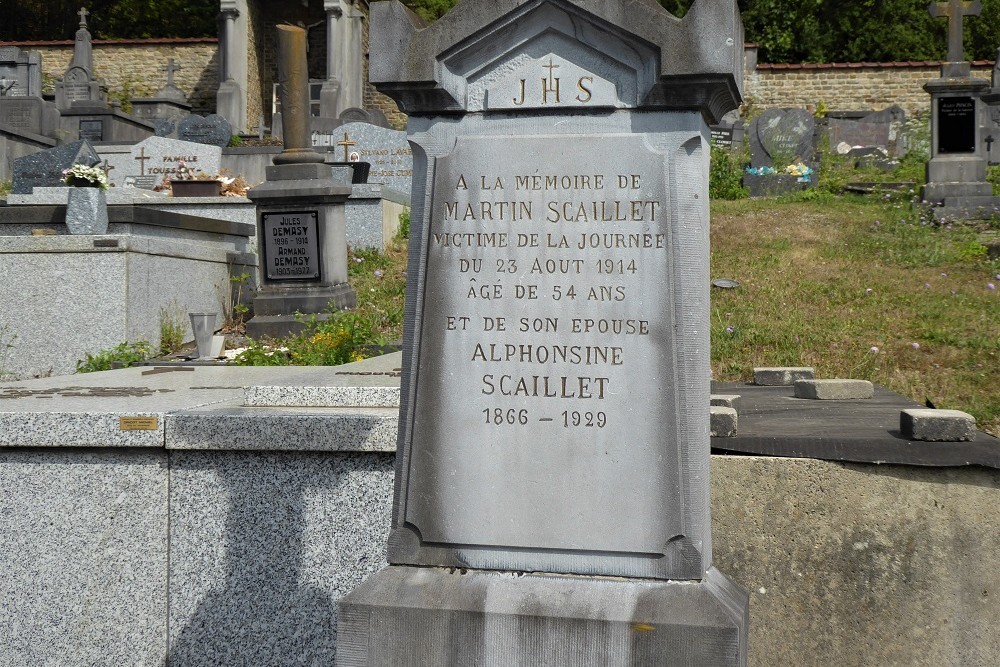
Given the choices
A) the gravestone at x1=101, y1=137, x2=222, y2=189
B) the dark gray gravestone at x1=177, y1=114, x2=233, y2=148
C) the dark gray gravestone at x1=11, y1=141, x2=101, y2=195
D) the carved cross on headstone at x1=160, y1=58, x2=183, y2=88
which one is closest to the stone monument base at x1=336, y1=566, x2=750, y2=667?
the dark gray gravestone at x1=11, y1=141, x2=101, y2=195

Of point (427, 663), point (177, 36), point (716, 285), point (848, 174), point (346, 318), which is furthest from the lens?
point (177, 36)

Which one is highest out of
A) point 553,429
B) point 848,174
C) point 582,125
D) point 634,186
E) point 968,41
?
point 968,41

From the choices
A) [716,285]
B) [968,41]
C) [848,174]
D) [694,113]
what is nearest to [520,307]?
[694,113]

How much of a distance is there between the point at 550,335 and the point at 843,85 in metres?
28.5

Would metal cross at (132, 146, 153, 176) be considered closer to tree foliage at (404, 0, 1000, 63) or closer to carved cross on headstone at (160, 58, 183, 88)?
carved cross on headstone at (160, 58, 183, 88)

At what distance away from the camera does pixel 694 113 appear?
2.51 meters

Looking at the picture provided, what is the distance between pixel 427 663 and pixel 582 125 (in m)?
1.39

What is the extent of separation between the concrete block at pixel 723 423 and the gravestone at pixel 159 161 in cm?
1412

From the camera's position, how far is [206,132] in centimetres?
2086

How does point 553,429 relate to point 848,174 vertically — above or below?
below

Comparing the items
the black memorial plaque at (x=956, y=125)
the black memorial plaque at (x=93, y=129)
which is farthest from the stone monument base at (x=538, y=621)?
the black memorial plaque at (x=93, y=129)

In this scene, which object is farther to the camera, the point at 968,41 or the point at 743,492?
the point at 968,41

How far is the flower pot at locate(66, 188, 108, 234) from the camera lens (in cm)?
843

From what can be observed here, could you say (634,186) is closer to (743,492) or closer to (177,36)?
(743,492)
